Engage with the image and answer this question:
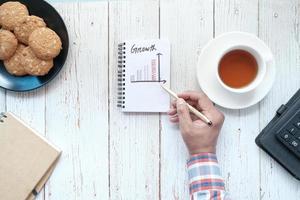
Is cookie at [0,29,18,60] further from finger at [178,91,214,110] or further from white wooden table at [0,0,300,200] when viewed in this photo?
finger at [178,91,214,110]

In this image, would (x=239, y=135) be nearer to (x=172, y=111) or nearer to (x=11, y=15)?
(x=172, y=111)

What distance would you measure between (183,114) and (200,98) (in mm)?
49

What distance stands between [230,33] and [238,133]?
202 mm

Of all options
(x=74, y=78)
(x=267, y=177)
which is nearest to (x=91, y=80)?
(x=74, y=78)

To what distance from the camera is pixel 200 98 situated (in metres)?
0.68

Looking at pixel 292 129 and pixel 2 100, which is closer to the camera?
pixel 292 129

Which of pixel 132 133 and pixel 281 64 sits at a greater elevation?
pixel 281 64

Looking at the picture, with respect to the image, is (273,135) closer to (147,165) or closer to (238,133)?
(238,133)

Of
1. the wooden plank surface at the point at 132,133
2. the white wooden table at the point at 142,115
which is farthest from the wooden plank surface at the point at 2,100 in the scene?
the wooden plank surface at the point at 132,133

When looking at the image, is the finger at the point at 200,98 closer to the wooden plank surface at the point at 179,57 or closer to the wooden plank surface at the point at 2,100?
the wooden plank surface at the point at 179,57

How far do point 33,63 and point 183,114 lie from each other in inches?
12.3

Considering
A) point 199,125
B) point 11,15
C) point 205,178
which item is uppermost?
point 11,15

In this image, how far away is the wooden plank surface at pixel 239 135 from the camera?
0.71m

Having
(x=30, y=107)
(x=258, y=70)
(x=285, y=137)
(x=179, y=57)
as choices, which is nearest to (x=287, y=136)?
(x=285, y=137)
